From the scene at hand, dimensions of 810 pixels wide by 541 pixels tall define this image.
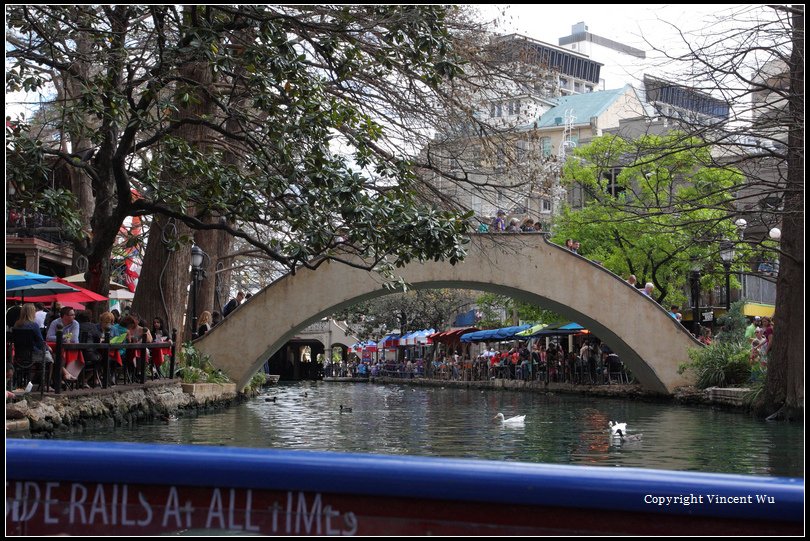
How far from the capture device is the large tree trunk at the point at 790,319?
48.4 feet

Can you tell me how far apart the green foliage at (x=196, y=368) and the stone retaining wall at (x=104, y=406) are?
56cm

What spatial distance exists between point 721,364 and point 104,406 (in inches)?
551

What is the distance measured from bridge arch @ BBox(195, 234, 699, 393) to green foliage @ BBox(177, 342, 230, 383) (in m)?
0.88

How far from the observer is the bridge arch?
23.9 metres

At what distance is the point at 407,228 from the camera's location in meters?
12.2

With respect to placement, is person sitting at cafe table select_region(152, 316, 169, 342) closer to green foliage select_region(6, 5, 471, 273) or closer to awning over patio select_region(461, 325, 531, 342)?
green foliage select_region(6, 5, 471, 273)

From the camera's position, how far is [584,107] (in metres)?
60.6

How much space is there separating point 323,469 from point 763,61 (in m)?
11.7

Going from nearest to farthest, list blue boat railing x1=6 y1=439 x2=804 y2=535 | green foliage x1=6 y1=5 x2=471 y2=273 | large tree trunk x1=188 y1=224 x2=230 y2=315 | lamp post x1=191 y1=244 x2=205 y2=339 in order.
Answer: blue boat railing x1=6 y1=439 x2=804 y2=535
green foliage x1=6 y1=5 x2=471 y2=273
lamp post x1=191 y1=244 x2=205 y2=339
large tree trunk x1=188 y1=224 x2=230 y2=315

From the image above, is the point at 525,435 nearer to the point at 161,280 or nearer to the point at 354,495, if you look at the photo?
the point at 161,280

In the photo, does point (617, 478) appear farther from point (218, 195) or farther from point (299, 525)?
point (218, 195)

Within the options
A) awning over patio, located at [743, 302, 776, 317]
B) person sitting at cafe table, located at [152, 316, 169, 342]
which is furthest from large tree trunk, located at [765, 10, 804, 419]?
awning over patio, located at [743, 302, 776, 317]

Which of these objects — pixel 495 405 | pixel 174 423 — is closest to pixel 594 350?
pixel 495 405

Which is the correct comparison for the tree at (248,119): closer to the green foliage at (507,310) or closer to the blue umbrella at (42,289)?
the blue umbrella at (42,289)
